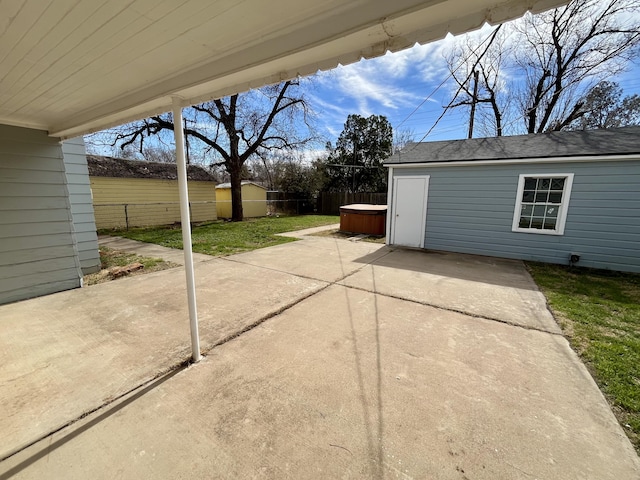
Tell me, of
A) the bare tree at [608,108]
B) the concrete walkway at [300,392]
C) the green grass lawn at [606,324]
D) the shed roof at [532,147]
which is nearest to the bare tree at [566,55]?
the bare tree at [608,108]

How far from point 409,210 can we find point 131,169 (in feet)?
41.9

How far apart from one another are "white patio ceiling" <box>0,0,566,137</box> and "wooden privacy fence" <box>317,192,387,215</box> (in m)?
15.3

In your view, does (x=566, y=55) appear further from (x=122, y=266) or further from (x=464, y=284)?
(x=122, y=266)

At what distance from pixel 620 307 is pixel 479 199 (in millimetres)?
3781

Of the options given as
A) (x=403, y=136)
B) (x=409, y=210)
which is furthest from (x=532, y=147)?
(x=403, y=136)

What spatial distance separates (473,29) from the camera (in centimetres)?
127

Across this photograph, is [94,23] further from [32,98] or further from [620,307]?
[620,307]

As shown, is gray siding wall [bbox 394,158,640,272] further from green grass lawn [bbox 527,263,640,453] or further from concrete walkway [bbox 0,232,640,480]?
concrete walkway [bbox 0,232,640,480]

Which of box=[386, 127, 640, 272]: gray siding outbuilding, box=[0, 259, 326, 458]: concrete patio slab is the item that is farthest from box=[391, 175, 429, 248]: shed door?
box=[0, 259, 326, 458]: concrete patio slab

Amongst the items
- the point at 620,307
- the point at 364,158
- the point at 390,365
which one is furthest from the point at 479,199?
the point at 364,158

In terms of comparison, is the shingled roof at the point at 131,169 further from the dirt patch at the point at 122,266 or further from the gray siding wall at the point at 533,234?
the gray siding wall at the point at 533,234

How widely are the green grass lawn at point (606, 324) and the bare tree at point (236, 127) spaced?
12.7 metres

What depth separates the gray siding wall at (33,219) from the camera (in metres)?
3.76

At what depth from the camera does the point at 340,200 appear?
18.2 m
